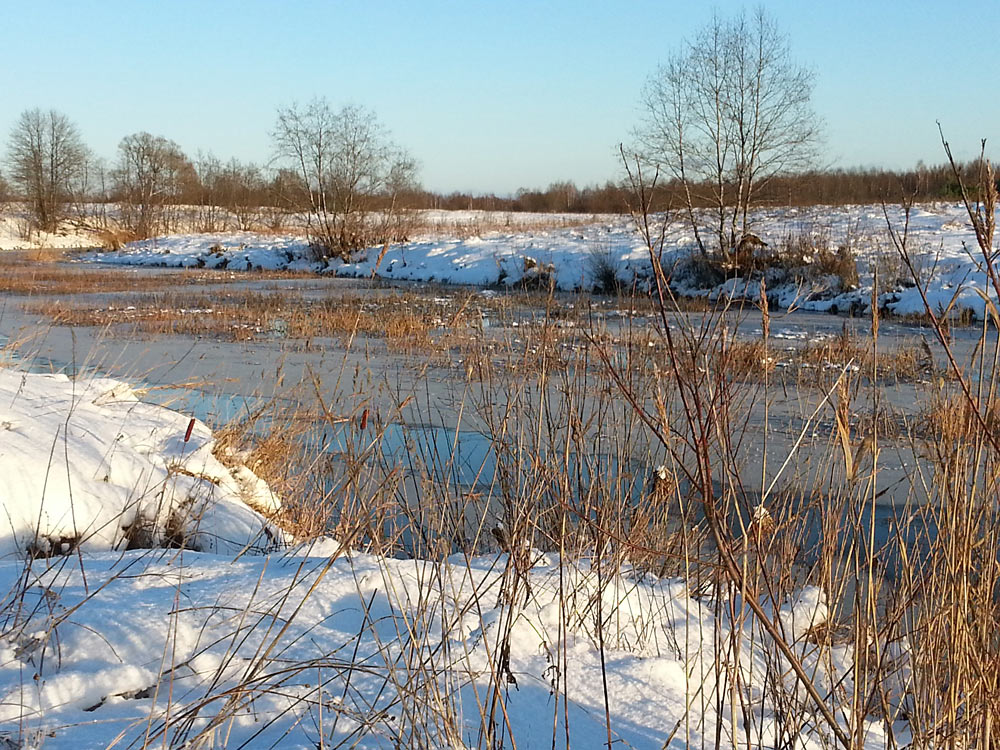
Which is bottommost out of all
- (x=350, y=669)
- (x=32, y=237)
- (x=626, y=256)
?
(x=350, y=669)

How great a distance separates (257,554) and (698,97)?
16.9m

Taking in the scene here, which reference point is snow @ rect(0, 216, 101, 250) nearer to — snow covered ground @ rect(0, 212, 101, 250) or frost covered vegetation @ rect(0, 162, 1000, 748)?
snow covered ground @ rect(0, 212, 101, 250)

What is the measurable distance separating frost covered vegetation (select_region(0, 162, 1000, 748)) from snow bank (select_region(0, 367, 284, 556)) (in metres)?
0.02

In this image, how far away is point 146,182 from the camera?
40.0 metres

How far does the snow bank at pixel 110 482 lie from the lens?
9.61 feet

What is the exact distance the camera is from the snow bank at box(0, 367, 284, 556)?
2.93m

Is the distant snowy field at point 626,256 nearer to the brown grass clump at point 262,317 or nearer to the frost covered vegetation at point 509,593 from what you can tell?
the brown grass clump at point 262,317

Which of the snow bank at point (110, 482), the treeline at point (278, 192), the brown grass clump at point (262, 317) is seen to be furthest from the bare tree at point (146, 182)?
the snow bank at point (110, 482)

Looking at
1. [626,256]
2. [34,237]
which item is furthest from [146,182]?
[626,256]

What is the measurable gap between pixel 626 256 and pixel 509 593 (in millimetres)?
16986

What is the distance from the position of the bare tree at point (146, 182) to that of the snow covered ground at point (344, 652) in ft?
130

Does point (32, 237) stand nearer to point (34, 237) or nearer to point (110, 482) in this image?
point (34, 237)

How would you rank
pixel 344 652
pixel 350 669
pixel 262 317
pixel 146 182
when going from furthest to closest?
pixel 146 182
pixel 262 317
pixel 344 652
pixel 350 669

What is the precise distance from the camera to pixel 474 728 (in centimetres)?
165
